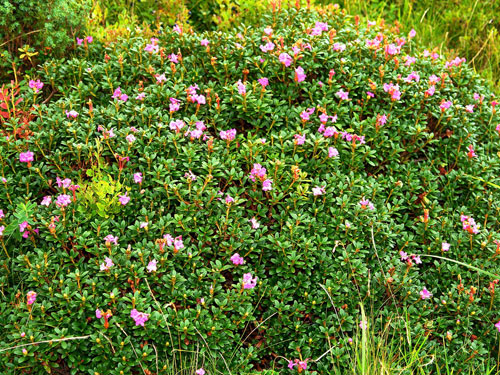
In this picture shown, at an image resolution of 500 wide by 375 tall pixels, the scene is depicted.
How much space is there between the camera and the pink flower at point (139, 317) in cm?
256

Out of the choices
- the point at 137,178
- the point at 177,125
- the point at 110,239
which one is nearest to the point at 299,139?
the point at 177,125

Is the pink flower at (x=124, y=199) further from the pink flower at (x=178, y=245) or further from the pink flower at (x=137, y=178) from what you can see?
the pink flower at (x=178, y=245)

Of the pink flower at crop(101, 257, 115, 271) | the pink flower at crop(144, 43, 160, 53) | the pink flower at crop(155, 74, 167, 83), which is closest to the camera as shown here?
the pink flower at crop(101, 257, 115, 271)

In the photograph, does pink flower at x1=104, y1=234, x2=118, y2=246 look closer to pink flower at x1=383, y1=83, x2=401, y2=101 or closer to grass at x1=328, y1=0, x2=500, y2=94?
pink flower at x1=383, y1=83, x2=401, y2=101

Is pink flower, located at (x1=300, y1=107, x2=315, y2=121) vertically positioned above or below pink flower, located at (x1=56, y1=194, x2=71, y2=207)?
above

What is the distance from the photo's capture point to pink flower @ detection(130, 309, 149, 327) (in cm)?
256

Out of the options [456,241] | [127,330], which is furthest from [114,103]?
[456,241]

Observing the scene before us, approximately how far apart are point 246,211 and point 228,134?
1.60ft

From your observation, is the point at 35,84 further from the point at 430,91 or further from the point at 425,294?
the point at 425,294

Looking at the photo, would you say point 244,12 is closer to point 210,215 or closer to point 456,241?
point 210,215

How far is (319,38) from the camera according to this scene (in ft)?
12.8

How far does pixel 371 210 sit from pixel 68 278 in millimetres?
1697

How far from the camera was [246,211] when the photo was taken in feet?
10.3

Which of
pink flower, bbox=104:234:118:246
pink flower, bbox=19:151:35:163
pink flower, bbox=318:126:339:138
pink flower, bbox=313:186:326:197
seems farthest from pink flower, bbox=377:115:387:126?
pink flower, bbox=19:151:35:163
